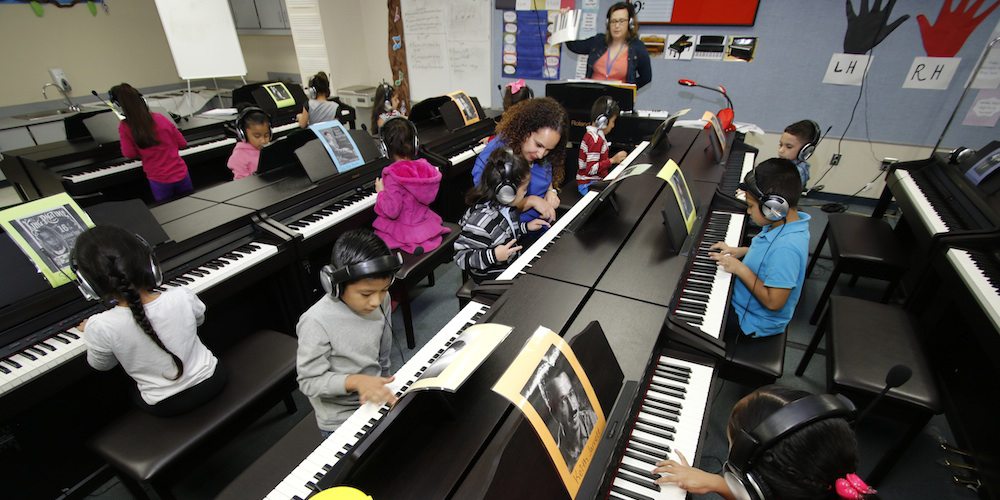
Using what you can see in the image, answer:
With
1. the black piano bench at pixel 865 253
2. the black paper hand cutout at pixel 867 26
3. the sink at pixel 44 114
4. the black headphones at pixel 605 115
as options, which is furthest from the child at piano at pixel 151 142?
the black paper hand cutout at pixel 867 26

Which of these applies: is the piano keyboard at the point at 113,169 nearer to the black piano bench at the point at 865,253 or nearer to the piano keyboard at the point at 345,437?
the piano keyboard at the point at 345,437

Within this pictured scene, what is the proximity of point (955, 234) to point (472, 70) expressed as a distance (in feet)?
18.9

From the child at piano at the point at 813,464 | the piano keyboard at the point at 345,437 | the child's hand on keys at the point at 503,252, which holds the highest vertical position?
the child at piano at the point at 813,464

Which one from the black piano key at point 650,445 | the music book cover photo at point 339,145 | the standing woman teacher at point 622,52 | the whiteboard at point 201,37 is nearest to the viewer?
the black piano key at point 650,445

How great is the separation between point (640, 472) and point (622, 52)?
4.21 m

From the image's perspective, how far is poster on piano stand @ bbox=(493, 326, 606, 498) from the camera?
35.8 inches

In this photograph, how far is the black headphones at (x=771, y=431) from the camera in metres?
0.90

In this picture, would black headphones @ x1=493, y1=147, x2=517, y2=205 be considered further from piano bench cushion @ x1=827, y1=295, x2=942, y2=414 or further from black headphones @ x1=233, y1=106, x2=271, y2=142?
black headphones @ x1=233, y1=106, x2=271, y2=142

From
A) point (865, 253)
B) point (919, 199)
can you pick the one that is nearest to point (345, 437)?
point (865, 253)

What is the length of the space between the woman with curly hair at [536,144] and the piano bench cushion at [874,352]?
1701mm

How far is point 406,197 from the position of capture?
282 centimetres

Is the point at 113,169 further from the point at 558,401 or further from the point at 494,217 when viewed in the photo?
the point at 558,401

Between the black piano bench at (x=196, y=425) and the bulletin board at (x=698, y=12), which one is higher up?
the bulletin board at (x=698, y=12)

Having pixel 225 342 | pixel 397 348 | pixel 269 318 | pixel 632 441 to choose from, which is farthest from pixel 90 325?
pixel 632 441
